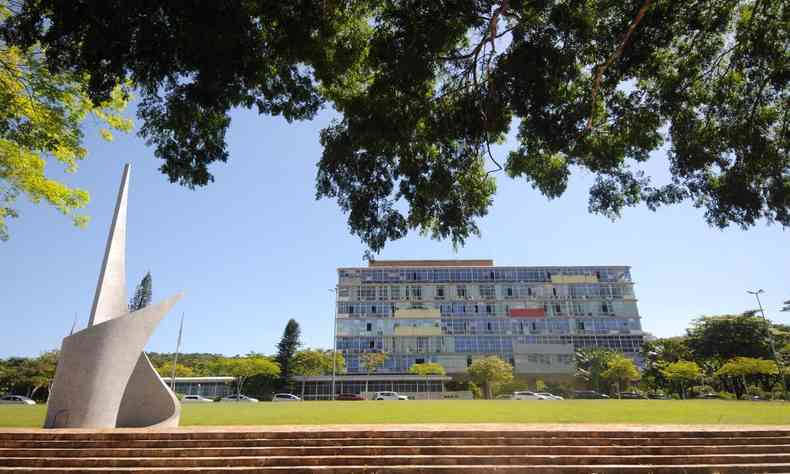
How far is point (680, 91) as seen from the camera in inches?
362

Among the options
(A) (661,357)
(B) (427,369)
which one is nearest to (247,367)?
(B) (427,369)

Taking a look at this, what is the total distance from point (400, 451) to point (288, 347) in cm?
5370

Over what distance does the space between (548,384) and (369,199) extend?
54.2m

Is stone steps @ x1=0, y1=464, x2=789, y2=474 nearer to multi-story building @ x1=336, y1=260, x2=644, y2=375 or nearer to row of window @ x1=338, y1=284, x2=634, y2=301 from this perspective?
multi-story building @ x1=336, y1=260, x2=644, y2=375

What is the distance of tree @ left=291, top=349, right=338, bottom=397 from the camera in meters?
54.9

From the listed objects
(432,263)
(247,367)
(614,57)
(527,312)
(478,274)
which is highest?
(432,263)

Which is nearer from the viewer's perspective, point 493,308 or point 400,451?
point 400,451

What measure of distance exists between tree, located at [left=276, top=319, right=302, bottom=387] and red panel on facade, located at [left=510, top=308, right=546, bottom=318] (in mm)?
27188

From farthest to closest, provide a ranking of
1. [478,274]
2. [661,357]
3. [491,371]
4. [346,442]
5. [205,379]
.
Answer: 1. [478,274]
2. [205,379]
3. [661,357]
4. [491,371]
5. [346,442]

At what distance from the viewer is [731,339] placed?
46562 millimetres

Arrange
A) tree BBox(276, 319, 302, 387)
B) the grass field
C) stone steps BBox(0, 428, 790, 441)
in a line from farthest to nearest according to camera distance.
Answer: tree BBox(276, 319, 302, 387)
the grass field
stone steps BBox(0, 428, 790, 441)

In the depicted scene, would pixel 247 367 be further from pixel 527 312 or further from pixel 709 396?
pixel 709 396

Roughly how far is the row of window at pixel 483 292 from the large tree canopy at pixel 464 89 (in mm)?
51082

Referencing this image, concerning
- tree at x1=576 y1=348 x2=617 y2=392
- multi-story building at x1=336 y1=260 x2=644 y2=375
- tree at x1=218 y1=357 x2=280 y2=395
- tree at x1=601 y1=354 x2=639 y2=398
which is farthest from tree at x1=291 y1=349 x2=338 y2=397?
tree at x1=601 y1=354 x2=639 y2=398
